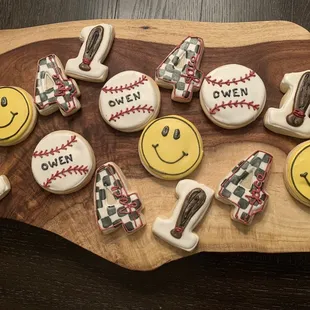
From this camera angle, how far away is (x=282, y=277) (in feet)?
4.83

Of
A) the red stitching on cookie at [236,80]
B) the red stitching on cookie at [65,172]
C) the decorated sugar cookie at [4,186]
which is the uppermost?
the red stitching on cookie at [236,80]

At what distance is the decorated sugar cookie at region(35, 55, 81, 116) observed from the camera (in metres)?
1.38

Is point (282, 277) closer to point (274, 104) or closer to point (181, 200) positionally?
point (181, 200)

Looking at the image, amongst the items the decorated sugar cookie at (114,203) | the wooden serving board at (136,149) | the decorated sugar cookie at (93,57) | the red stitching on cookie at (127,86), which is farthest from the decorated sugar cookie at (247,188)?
the decorated sugar cookie at (93,57)

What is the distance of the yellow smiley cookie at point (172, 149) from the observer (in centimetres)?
129

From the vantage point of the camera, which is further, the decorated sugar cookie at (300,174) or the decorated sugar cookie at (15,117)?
the decorated sugar cookie at (15,117)

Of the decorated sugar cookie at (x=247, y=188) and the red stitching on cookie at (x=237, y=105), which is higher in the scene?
the red stitching on cookie at (x=237, y=105)

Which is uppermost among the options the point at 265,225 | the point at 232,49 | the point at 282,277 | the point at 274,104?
the point at 232,49

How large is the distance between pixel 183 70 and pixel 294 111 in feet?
1.24

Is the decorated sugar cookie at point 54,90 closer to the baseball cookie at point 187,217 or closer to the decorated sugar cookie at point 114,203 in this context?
the decorated sugar cookie at point 114,203

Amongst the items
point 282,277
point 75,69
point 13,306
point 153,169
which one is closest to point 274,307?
point 282,277

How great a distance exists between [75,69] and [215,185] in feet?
2.03

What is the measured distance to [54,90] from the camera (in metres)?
1.39

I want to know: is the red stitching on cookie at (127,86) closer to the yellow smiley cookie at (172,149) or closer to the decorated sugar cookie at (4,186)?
the yellow smiley cookie at (172,149)
